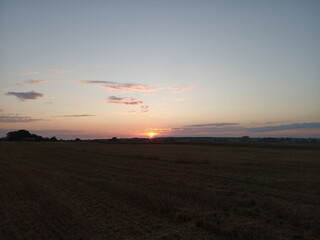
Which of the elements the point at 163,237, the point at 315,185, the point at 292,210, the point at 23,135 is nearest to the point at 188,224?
the point at 163,237

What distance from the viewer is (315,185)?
1280cm

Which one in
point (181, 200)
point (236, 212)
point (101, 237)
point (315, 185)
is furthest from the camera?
point (315, 185)

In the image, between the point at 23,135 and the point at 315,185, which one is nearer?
the point at 315,185

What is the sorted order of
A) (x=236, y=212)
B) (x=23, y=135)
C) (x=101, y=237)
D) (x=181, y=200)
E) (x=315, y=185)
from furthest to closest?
(x=23, y=135) < (x=315, y=185) < (x=181, y=200) < (x=236, y=212) < (x=101, y=237)

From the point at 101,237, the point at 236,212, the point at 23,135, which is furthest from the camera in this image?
the point at 23,135

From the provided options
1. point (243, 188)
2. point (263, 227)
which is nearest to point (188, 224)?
point (263, 227)

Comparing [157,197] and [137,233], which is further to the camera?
[157,197]

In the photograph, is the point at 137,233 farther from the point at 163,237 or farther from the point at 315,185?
the point at 315,185

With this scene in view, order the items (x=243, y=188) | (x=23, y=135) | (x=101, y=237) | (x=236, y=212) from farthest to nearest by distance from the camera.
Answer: (x=23, y=135)
(x=243, y=188)
(x=236, y=212)
(x=101, y=237)

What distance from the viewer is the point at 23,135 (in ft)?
458

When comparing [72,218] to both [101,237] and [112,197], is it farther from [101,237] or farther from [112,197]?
[112,197]

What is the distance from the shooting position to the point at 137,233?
6.39 m

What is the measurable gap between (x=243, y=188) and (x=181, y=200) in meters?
4.07

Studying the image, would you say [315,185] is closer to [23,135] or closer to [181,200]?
[181,200]
